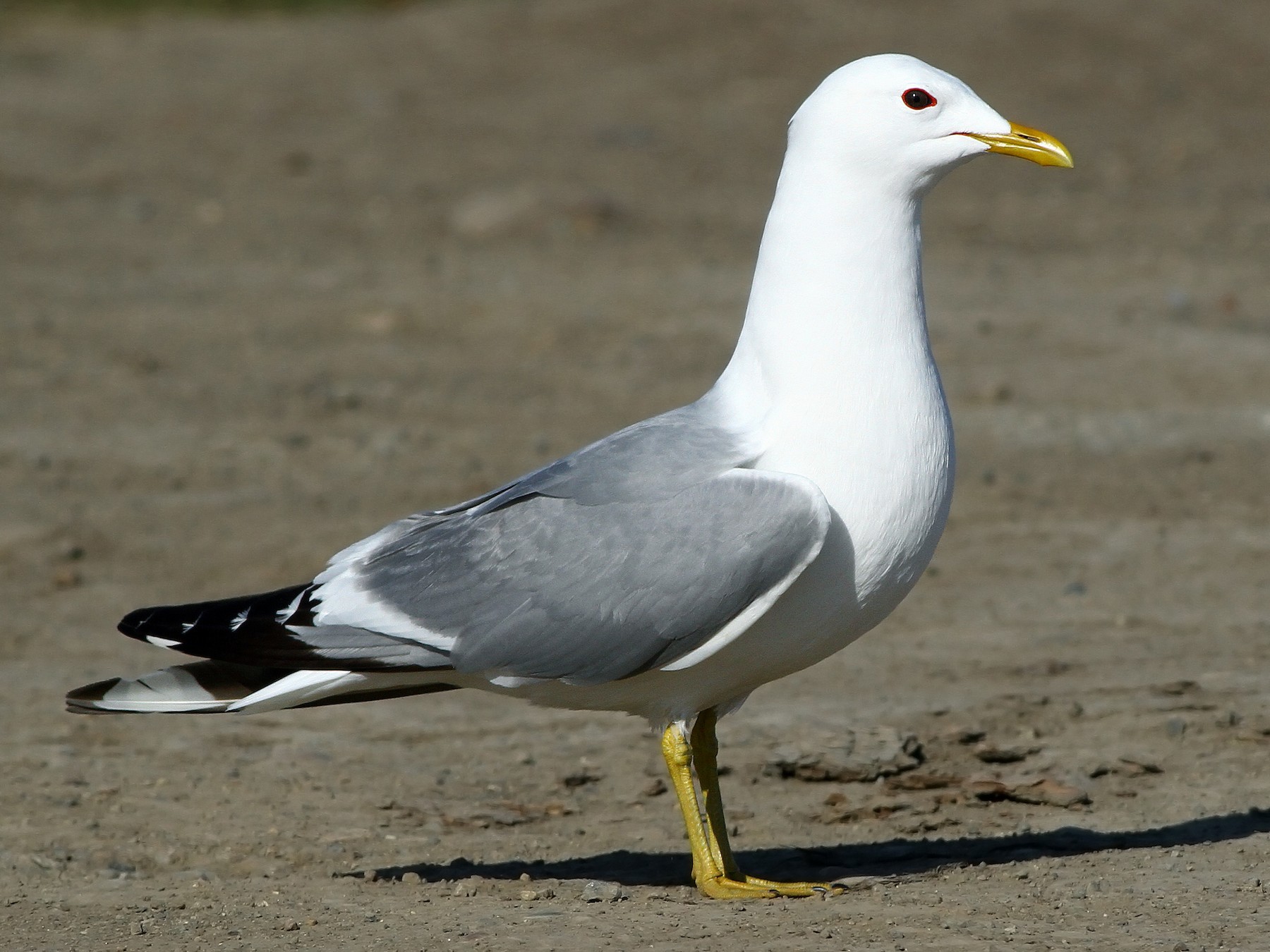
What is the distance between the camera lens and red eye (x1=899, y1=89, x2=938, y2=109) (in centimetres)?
441

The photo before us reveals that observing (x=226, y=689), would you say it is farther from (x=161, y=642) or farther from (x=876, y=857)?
(x=876, y=857)

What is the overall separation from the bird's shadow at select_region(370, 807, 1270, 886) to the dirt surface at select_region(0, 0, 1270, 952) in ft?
0.06

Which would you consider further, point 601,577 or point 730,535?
point 601,577

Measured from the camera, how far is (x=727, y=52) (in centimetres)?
1853

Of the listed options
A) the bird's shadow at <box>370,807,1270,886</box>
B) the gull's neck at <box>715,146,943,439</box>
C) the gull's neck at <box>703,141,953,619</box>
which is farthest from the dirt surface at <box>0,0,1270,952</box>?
the gull's neck at <box>715,146,943,439</box>

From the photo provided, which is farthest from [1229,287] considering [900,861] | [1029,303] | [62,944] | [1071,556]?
[62,944]

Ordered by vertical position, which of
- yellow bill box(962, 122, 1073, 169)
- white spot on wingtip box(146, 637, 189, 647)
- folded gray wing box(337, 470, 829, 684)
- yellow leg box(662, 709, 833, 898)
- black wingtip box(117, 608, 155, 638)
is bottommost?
yellow leg box(662, 709, 833, 898)

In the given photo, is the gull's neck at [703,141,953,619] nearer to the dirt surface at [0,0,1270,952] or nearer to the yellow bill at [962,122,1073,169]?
the yellow bill at [962,122,1073,169]

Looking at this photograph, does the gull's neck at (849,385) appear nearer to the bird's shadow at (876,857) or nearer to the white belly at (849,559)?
the white belly at (849,559)

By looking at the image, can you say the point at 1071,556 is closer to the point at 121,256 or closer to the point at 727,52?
the point at 121,256

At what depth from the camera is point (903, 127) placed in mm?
4406

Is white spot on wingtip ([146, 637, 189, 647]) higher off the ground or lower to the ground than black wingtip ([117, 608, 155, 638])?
lower

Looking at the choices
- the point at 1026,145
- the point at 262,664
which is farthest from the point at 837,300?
the point at 262,664

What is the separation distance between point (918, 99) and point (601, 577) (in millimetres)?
1403
